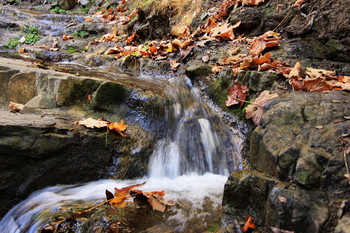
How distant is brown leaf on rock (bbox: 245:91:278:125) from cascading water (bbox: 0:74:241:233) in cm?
40

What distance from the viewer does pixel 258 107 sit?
3086mm

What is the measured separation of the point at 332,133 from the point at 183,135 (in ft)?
5.96

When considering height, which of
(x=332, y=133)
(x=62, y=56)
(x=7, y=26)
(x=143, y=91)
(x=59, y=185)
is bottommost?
(x=59, y=185)

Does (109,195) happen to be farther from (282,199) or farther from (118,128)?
(282,199)

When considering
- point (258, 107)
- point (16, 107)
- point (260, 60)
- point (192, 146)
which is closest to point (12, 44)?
point (16, 107)

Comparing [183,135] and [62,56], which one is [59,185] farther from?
[62,56]

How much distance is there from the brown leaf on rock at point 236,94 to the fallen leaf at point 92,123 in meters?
1.70

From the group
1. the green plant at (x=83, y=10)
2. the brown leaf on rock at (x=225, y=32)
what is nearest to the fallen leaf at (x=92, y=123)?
the brown leaf on rock at (x=225, y=32)

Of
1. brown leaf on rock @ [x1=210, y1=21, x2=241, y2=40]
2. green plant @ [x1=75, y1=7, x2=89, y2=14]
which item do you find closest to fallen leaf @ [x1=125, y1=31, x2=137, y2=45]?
brown leaf on rock @ [x1=210, y1=21, x2=241, y2=40]

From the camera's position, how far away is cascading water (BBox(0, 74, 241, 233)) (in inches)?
93.3

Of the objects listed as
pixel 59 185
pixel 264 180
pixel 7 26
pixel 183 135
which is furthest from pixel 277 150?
pixel 7 26

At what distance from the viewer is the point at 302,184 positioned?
182 centimetres

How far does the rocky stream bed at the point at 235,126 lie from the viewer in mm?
1823

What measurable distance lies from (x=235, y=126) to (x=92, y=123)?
6.05 feet
